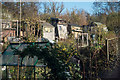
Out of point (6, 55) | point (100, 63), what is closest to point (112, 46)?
point (100, 63)

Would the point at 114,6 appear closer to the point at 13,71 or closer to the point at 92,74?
the point at 92,74

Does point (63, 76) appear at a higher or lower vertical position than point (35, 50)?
lower

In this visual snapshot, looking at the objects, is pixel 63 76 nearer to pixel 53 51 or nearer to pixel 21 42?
pixel 53 51

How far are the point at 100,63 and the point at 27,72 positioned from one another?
171 centimetres

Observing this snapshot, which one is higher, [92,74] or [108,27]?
[108,27]

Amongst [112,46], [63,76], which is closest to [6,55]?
[63,76]

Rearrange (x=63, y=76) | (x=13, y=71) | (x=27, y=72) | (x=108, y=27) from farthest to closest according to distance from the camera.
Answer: (x=108, y=27) < (x=13, y=71) < (x=27, y=72) < (x=63, y=76)

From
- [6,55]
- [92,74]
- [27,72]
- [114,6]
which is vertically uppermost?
[114,6]

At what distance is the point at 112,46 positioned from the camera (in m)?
4.28

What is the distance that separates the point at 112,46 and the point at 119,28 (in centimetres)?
131

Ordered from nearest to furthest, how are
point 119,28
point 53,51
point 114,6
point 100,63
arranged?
point 53,51 < point 100,63 < point 114,6 < point 119,28

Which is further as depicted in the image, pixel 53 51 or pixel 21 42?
pixel 21 42

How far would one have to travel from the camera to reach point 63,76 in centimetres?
191

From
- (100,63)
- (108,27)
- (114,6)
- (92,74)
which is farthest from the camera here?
(108,27)
